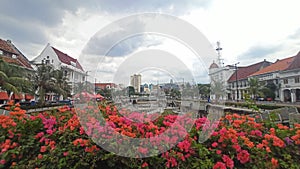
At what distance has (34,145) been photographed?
2279 mm

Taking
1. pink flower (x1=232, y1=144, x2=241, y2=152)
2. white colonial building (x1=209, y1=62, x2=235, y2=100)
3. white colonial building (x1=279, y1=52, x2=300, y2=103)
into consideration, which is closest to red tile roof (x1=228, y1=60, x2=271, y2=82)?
white colonial building (x1=279, y1=52, x2=300, y2=103)

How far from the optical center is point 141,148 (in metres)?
1.89

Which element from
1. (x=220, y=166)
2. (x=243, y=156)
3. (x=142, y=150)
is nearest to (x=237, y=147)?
(x=243, y=156)

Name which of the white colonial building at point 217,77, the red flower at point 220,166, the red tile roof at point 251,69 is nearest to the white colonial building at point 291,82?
the red tile roof at point 251,69

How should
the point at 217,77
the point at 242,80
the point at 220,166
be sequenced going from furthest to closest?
the point at 242,80
the point at 217,77
the point at 220,166

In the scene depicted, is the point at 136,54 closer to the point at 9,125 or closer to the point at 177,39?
the point at 177,39

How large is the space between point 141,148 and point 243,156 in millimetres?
1147

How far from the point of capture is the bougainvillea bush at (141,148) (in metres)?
1.92

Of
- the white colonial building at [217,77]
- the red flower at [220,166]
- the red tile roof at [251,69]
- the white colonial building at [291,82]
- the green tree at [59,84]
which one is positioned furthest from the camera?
the red tile roof at [251,69]

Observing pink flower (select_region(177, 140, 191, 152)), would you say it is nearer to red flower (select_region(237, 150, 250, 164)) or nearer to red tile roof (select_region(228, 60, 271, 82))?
red flower (select_region(237, 150, 250, 164))

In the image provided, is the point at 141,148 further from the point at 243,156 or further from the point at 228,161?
the point at 243,156

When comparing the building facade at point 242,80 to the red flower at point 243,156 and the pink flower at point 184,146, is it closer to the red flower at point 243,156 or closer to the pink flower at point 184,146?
the red flower at point 243,156

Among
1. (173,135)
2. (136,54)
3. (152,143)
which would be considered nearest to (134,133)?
(152,143)

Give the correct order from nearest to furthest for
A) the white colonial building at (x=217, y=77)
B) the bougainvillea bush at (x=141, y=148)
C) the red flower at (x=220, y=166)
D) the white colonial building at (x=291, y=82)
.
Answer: the red flower at (x=220, y=166) → the bougainvillea bush at (x=141, y=148) → the white colonial building at (x=217, y=77) → the white colonial building at (x=291, y=82)
